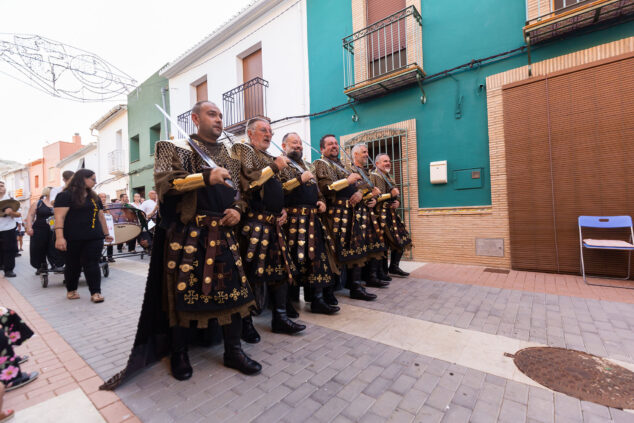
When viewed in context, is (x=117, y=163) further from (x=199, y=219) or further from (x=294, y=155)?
(x=199, y=219)

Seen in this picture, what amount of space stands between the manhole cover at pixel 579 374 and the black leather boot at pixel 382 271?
8.08 feet

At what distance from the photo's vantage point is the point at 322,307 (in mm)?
3469

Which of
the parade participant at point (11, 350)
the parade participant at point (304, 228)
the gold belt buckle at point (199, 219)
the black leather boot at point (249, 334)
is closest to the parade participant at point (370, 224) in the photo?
the parade participant at point (304, 228)

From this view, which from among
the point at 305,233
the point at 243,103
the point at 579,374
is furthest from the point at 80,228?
the point at 243,103

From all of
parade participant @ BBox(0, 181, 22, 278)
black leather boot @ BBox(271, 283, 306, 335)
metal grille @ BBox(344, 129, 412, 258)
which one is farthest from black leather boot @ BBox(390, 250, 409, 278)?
parade participant @ BBox(0, 181, 22, 278)

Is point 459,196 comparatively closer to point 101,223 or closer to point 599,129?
point 599,129

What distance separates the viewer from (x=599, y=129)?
487 cm

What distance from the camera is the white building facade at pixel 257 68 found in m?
8.77

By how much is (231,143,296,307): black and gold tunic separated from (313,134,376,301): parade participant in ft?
3.30

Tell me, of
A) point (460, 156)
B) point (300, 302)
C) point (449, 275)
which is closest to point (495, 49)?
point (460, 156)

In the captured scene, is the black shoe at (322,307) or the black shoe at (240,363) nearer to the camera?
the black shoe at (240,363)

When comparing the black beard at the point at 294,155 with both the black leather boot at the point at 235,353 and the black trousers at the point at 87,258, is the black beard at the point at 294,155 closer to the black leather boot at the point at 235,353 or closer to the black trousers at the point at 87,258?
the black leather boot at the point at 235,353

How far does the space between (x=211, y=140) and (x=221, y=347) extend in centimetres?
184

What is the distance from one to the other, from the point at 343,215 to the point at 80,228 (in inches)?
141
